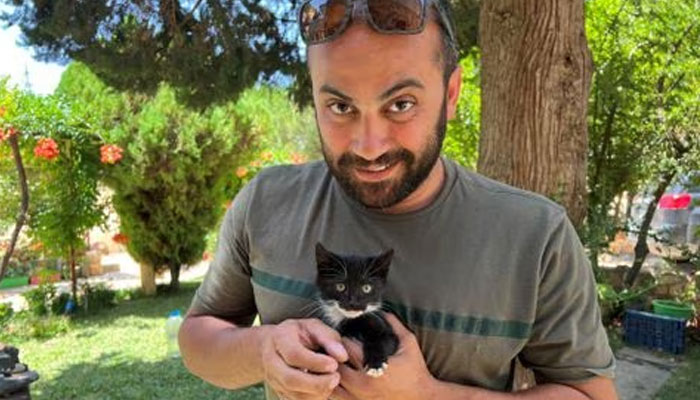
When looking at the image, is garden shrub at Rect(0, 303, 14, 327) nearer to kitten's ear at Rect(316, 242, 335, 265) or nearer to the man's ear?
kitten's ear at Rect(316, 242, 335, 265)

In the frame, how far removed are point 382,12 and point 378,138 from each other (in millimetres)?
312

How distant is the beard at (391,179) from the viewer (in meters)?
1.43

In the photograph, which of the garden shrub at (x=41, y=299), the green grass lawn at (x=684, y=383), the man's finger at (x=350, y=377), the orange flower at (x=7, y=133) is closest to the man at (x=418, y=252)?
the man's finger at (x=350, y=377)

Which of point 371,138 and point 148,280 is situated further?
point 148,280

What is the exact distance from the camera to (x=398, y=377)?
4.37 feet

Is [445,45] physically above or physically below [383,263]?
above

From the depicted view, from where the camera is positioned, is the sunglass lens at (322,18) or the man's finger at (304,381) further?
the sunglass lens at (322,18)

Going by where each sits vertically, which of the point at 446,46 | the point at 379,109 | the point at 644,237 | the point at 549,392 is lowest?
the point at 644,237

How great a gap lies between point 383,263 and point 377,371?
0.25 meters

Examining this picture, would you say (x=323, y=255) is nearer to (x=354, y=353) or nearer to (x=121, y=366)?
(x=354, y=353)

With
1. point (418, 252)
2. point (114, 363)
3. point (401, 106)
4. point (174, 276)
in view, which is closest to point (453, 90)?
point (401, 106)

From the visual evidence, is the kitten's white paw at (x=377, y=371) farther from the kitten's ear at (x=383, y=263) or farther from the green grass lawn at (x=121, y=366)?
the green grass lawn at (x=121, y=366)

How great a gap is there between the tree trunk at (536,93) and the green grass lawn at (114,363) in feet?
13.8

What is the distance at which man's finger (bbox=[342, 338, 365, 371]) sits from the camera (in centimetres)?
138
